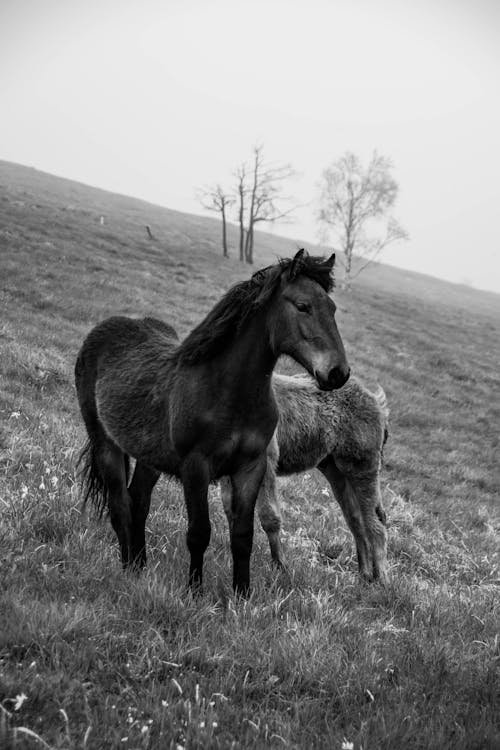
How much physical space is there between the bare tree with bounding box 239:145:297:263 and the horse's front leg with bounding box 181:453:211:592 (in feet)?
158

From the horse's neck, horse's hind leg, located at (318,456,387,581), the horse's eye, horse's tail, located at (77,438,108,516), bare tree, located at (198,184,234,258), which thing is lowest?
horse's hind leg, located at (318,456,387,581)

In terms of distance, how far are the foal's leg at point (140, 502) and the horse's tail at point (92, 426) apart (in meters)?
0.29

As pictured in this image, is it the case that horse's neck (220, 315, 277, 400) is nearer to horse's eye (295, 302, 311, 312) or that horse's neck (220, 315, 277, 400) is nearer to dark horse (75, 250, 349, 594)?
dark horse (75, 250, 349, 594)

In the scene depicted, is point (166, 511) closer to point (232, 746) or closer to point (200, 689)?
point (200, 689)

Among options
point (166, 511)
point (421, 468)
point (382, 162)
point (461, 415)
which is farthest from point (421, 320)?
point (166, 511)

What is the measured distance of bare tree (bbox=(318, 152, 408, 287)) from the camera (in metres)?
A: 52.6

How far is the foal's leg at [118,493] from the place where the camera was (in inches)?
203

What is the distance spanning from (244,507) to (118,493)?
59.1 inches

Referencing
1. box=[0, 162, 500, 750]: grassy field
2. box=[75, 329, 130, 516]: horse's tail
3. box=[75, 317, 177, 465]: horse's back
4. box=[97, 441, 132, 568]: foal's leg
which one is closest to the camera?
box=[0, 162, 500, 750]: grassy field

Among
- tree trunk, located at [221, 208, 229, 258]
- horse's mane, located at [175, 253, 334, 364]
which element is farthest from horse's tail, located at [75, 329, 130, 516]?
tree trunk, located at [221, 208, 229, 258]

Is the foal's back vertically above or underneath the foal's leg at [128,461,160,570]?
above

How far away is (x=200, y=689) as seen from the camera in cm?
325

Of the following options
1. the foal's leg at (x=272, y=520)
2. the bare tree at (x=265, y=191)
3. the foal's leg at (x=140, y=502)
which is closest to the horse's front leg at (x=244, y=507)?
the foal's leg at (x=140, y=502)

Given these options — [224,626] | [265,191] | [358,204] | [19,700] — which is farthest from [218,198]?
[19,700]
